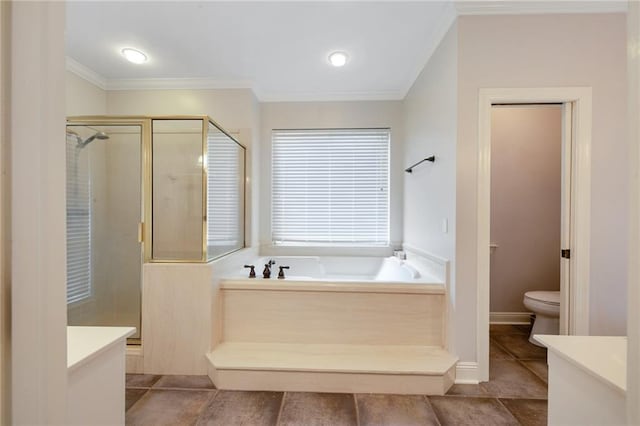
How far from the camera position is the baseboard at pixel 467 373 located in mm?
1869

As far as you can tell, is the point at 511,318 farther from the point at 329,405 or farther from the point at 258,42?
the point at 258,42

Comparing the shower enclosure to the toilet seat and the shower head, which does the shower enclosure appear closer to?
the shower head

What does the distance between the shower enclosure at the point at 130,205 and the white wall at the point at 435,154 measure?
5.90 ft

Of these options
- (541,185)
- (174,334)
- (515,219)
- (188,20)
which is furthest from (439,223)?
(188,20)

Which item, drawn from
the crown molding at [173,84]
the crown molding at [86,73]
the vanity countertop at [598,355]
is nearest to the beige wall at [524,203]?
the vanity countertop at [598,355]

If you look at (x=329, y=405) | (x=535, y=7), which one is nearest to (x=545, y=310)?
(x=329, y=405)

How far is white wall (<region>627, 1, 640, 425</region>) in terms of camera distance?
58 centimetres

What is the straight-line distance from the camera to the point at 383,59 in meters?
2.47

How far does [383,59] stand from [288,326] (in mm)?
2414

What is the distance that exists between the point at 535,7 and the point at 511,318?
2770 mm

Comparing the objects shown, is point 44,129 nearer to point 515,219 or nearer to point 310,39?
point 310,39

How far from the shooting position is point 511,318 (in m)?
2.93

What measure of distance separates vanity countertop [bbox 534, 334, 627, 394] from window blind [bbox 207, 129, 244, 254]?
2072 millimetres

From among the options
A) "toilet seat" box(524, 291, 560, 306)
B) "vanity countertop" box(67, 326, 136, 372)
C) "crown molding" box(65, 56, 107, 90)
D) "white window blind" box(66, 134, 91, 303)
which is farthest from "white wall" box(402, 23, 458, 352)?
"crown molding" box(65, 56, 107, 90)
